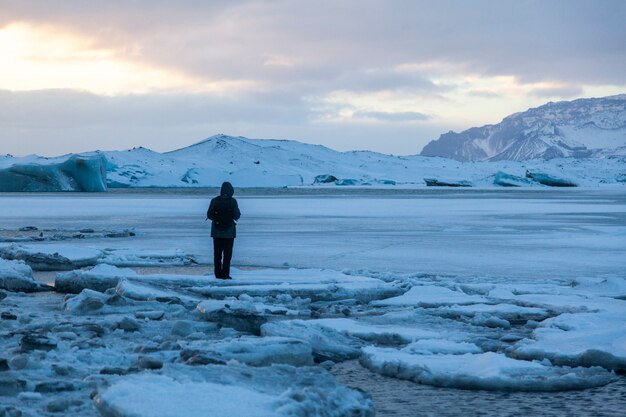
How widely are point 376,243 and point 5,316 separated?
9.75 m

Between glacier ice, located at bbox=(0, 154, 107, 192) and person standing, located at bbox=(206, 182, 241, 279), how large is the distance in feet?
168

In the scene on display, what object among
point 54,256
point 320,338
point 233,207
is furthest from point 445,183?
point 320,338

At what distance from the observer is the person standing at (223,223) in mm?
9070

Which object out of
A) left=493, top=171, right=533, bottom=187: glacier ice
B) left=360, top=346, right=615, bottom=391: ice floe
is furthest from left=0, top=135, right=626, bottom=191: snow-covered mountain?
left=360, top=346, right=615, bottom=391: ice floe

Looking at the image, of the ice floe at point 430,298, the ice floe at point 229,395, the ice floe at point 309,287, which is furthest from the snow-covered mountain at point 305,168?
the ice floe at point 229,395

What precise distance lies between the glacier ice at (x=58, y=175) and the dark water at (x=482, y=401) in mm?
56125

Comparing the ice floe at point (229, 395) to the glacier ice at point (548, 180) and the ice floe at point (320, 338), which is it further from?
the glacier ice at point (548, 180)

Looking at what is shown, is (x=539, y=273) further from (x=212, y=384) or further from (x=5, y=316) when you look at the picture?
(x=212, y=384)

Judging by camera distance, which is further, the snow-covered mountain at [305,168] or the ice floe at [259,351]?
the snow-covered mountain at [305,168]

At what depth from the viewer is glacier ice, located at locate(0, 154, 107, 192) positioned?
58.6m

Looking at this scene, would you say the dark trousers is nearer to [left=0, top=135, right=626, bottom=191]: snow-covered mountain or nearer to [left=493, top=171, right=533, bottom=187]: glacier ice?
[left=0, top=135, right=626, bottom=191]: snow-covered mountain

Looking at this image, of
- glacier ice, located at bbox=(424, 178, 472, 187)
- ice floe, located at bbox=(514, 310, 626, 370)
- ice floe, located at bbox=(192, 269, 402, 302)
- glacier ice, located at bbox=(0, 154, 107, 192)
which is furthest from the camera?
glacier ice, located at bbox=(424, 178, 472, 187)

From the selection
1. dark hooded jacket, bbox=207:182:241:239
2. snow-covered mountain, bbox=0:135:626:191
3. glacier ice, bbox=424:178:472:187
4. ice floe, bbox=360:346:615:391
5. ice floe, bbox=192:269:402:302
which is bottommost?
ice floe, bbox=360:346:615:391

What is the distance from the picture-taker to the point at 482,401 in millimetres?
4441
